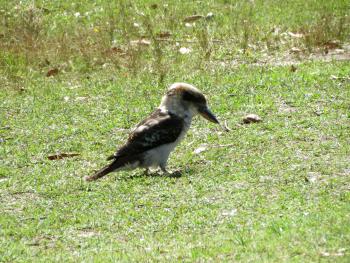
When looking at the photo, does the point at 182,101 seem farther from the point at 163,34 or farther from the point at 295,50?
the point at 163,34

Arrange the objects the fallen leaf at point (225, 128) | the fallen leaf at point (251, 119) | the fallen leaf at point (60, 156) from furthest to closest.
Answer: the fallen leaf at point (251, 119) < the fallen leaf at point (225, 128) < the fallen leaf at point (60, 156)

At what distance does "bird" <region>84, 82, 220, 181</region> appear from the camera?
30.0 feet

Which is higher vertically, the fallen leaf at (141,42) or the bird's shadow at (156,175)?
the bird's shadow at (156,175)

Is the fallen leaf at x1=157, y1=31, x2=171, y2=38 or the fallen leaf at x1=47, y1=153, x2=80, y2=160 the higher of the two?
the fallen leaf at x1=47, y1=153, x2=80, y2=160

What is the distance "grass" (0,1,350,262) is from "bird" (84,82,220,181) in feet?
0.61

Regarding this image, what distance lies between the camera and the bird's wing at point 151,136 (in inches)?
363

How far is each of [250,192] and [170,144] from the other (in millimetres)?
1456

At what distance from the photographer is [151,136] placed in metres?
9.33

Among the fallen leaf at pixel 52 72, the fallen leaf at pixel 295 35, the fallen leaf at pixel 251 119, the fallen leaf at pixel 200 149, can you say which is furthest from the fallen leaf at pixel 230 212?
the fallen leaf at pixel 295 35

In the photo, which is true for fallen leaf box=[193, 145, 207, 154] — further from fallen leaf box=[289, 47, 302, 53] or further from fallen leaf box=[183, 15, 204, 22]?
fallen leaf box=[183, 15, 204, 22]

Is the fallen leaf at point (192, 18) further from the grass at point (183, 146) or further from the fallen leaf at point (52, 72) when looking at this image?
the fallen leaf at point (52, 72)

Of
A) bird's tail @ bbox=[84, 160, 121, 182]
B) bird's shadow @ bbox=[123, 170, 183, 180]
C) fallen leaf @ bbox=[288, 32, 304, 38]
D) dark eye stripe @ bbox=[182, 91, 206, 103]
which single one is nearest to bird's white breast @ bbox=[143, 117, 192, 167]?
bird's shadow @ bbox=[123, 170, 183, 180]

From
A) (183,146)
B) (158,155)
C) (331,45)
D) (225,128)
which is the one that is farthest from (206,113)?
(331,45)

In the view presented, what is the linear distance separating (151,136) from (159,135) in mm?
87
